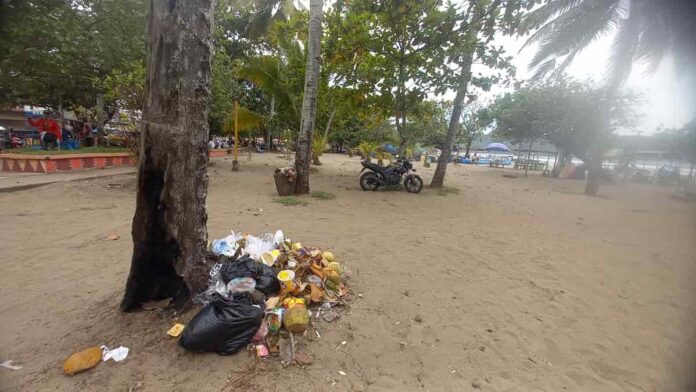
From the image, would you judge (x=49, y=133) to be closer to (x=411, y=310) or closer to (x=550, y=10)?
(x=411, y=310)

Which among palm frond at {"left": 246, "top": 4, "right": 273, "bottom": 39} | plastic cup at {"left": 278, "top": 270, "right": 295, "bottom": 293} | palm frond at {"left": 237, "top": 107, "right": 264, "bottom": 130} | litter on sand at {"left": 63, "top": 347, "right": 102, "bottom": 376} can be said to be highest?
palm frond at {"left": 246, "top": 4, "right": 273, "bottom": 39}

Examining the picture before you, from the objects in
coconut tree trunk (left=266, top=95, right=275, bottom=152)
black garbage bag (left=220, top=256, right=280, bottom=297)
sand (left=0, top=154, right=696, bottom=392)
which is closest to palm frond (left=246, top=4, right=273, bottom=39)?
coconut tree trunk (left=266, top=95, right=275, bottom=152)

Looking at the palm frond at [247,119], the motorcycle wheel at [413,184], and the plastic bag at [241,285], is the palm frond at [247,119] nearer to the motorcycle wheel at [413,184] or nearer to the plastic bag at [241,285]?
the motorcycle wheel at [413,184]

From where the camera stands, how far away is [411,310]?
2713mm

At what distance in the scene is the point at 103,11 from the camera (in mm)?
8688

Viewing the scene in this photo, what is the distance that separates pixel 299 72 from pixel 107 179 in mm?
7126

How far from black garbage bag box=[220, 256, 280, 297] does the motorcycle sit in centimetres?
691

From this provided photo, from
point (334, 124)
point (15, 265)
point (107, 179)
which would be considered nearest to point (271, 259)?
point (15, 265)

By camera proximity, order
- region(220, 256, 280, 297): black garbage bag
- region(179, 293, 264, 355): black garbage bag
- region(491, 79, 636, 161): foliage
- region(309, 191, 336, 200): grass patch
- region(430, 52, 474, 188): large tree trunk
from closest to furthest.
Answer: region(179, 293, 264, 355): black garbage bag
region(220, 256, 280, 297): black garbage bag
region(309, 191, 336, 200): grass patch
region(430, 52, 474, 188): large tree trunk
region(491, 79, 636, 161): foliage

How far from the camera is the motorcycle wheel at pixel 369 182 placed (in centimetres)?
941

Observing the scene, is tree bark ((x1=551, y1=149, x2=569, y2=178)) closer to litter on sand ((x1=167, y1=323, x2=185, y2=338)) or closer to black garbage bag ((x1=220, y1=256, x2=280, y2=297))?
black garbage bag ((x1=220, y1=256, x2=280, y2=297))

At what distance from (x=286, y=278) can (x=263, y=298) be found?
0.93 feet

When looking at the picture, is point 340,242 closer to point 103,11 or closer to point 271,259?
point 271,259

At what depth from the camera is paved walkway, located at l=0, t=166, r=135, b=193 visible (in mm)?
6695
